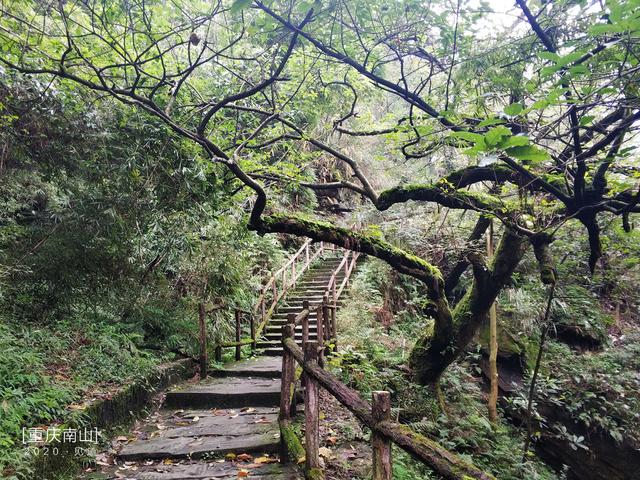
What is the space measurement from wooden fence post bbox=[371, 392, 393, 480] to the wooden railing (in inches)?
180

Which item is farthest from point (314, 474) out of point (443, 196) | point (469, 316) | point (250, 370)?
point (469, 316)

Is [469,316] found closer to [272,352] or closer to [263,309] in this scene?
[272,352]

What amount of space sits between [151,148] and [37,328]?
2790 mm

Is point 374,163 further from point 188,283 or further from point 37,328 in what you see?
point 37,328

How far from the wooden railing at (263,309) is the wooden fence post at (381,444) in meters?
4.58

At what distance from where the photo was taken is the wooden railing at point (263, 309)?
6552 millimetres

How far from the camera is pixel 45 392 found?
154 inches

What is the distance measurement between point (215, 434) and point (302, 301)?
251 inches

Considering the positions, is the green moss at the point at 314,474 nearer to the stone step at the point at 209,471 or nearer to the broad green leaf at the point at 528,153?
the stone step at the point at 209,471

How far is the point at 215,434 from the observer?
4449mm

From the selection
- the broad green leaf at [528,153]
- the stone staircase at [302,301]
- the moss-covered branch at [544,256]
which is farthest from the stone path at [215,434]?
the moss-covered branch at [544,256]

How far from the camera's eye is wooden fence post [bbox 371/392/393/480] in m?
2.13

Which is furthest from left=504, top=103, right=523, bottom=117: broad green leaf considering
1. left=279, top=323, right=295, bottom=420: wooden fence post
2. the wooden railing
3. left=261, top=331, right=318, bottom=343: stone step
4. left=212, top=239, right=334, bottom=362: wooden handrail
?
left=261, top=331, right=318, bottom=343: stone step

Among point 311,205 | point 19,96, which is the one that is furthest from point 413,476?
point 311,205
